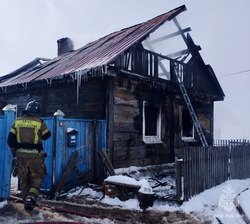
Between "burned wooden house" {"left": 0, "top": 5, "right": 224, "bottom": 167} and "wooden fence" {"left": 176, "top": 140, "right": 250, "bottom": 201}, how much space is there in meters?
2.29

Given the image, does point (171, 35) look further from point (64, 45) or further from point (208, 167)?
point (64, 45)

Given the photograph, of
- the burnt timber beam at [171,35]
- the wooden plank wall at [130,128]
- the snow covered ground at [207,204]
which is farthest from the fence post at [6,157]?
the burnt timber beam at [171,35]

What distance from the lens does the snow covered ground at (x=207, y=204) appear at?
18.7 feet

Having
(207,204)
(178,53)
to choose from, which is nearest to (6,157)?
(207,204)

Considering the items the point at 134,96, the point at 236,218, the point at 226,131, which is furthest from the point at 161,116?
the point at 226,131

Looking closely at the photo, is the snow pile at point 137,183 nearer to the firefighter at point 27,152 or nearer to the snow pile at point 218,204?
the snow pile at point 218,204

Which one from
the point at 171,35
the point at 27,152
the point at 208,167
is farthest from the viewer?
the point at 171,35

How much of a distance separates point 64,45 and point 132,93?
8807 mm

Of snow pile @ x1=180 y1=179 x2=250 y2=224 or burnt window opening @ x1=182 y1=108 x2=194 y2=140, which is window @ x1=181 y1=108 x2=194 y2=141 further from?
snow pile @ x1=180 y1=179 x2=250 y2=224

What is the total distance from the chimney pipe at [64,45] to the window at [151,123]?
26.8 ft

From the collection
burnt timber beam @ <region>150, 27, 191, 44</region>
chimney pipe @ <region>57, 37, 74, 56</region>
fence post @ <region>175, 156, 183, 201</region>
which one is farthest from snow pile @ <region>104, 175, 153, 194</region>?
chimney pipe @ <region>57, 37, 74, 56</region>

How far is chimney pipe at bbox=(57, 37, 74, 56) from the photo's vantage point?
16.7 m

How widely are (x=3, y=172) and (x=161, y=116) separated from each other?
21.0 feet

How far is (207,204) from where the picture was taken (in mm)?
6723
